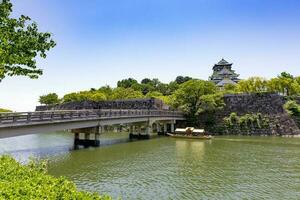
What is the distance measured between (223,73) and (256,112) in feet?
187

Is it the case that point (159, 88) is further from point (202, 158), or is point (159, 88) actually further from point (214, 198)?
point (214, 198)

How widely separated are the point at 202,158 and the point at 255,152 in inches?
293

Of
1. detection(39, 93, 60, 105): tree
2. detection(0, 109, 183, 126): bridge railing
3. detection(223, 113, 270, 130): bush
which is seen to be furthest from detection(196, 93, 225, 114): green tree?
detection(39, 93, 60, 105): tree

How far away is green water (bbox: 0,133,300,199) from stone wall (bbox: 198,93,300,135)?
22420mm

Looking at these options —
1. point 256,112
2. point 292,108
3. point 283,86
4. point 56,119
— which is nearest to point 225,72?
point 283,86

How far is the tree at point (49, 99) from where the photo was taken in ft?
354

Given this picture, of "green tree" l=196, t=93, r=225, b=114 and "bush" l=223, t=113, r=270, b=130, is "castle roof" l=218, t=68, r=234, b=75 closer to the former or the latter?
"green tree" l=196, t=93, r=225, b=114

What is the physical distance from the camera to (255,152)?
32094mm

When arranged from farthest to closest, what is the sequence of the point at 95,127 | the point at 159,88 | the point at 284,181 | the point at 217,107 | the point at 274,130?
the point at 159,88 → the point at 217,107 → the point at 274,130 → the point at 95,127 → the point at 284,181

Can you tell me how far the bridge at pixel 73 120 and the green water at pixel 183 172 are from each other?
10.4ft

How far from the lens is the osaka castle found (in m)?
110

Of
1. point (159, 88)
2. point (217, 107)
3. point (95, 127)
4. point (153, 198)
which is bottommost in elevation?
point (153, 198)

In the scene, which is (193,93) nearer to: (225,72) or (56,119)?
(56,119)

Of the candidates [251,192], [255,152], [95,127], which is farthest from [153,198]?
[95,127]
